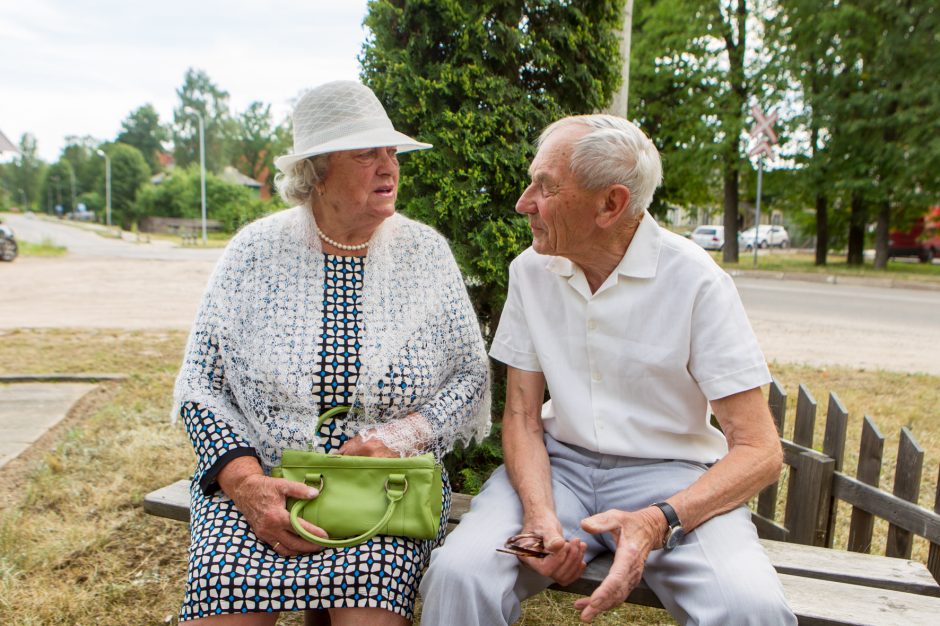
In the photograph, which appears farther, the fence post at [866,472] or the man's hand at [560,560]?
the fence post at [866,472]

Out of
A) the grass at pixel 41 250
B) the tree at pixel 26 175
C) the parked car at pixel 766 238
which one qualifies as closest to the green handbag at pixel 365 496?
the grass at pixel 41 250

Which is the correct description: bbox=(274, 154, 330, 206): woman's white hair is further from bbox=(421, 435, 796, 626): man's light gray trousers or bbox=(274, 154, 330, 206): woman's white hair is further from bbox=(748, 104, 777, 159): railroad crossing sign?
bbox=(748, 104, 777, 159): railroad crossing sign

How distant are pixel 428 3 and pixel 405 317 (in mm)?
1245

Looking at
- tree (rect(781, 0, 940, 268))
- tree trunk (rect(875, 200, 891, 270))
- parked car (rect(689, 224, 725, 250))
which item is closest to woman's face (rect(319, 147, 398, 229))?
tree (rect(781, 0, 940, 268))

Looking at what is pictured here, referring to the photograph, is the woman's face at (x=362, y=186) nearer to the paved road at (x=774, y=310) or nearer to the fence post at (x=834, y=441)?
the fence post at (x=834, y=441)

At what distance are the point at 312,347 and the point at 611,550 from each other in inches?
39.0

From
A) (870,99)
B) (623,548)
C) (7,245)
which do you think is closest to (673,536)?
(623,548)

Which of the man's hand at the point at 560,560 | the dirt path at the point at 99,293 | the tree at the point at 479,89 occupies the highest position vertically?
Result: the tree at the point at 479,89

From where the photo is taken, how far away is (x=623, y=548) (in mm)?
1691

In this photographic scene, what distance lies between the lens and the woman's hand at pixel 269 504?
1.84 metres

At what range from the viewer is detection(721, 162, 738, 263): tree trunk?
2080 cm

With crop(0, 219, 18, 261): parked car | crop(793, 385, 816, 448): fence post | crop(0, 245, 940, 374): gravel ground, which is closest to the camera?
crop(793, 385, 816, 448): fence post

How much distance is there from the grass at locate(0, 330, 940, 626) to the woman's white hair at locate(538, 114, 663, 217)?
1.70 metres

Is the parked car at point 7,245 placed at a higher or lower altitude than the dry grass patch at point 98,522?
higher
